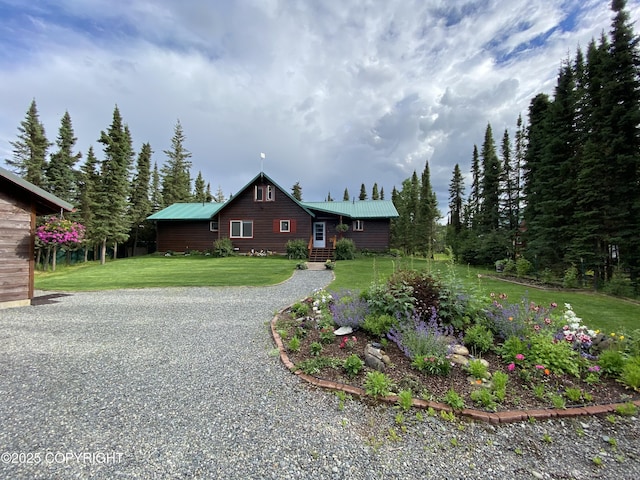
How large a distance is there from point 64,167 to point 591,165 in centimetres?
3061

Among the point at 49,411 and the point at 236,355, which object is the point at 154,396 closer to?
the point at 49,411

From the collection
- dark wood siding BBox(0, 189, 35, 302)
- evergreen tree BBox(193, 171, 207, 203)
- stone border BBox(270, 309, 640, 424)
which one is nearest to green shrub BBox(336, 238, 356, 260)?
dark wood siding BBox(0, 189, 35, 302)

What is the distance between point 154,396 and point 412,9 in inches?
434

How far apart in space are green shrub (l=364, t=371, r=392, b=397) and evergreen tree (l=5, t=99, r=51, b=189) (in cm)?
2605

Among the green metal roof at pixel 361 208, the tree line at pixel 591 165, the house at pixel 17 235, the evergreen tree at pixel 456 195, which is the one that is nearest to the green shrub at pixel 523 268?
the tree line at pixel 591 165

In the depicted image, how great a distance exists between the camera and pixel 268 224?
20516 mm

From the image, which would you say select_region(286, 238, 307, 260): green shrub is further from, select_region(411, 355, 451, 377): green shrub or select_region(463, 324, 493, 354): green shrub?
select_region(411, 355, 451, 377): green shrub

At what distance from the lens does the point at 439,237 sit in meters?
31.2

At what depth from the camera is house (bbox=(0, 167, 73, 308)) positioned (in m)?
6.64

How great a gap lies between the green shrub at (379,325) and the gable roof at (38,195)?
7.95 metres

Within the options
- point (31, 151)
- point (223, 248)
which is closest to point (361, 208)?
point (223, 248)

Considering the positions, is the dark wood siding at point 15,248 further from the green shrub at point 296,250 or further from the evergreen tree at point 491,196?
the evergreen tree at point 491,196

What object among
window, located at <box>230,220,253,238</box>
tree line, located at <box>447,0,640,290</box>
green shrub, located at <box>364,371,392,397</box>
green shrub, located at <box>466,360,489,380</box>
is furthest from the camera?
window, located at <box>230,220,253,238</box>

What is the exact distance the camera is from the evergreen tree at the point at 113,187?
65.5 feet
